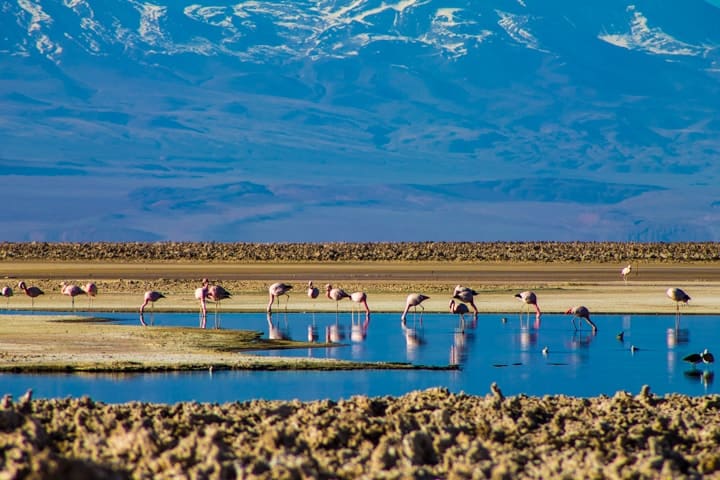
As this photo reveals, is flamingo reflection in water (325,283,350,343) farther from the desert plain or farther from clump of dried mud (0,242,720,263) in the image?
clump of dried mud (0,242,720,263)

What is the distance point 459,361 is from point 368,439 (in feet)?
30.6

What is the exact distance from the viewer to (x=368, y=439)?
13.1 m

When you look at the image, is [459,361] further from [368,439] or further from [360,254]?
[360,254]

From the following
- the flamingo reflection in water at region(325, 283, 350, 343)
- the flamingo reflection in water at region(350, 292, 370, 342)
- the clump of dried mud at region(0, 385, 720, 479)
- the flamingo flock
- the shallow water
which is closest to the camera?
the clump of dried mud at region(0, 385, 720, 479)

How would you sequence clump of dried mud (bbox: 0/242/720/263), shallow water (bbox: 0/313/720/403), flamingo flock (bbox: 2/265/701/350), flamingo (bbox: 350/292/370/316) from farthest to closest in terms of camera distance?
clump of dried mud (bbox: 0/242/720/263)
flamingo (bbox: 350/292/370/316)
flamingo flock (bbox: 2/265/701/350)
shallow water (bbox: 0/313/720/403)

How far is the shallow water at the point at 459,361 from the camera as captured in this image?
729 inches

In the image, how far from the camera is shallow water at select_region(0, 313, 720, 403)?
18.5 metres

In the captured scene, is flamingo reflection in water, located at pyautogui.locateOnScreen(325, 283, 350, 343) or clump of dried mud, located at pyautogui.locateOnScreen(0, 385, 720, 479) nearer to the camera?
clump of dried mud, located at pyautogui.locateOnScreen(0, 385, 720, 479)

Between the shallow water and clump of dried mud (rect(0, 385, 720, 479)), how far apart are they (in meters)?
2.98

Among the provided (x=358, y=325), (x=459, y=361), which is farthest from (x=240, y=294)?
(x=459, y=361)

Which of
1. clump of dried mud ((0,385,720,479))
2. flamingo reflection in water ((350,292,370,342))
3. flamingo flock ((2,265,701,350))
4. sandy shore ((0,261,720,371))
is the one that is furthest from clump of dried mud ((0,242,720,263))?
clump of dried mud ((0,385,720,479))

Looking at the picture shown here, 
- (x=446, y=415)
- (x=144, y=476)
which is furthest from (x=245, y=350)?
(x=144, y=476)

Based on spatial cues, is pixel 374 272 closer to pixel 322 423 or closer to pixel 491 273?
pixel 491 273

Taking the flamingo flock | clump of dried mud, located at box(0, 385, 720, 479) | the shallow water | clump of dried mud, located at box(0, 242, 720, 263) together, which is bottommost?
clump of dried mud, located at box(0, 385, 720, 479)
